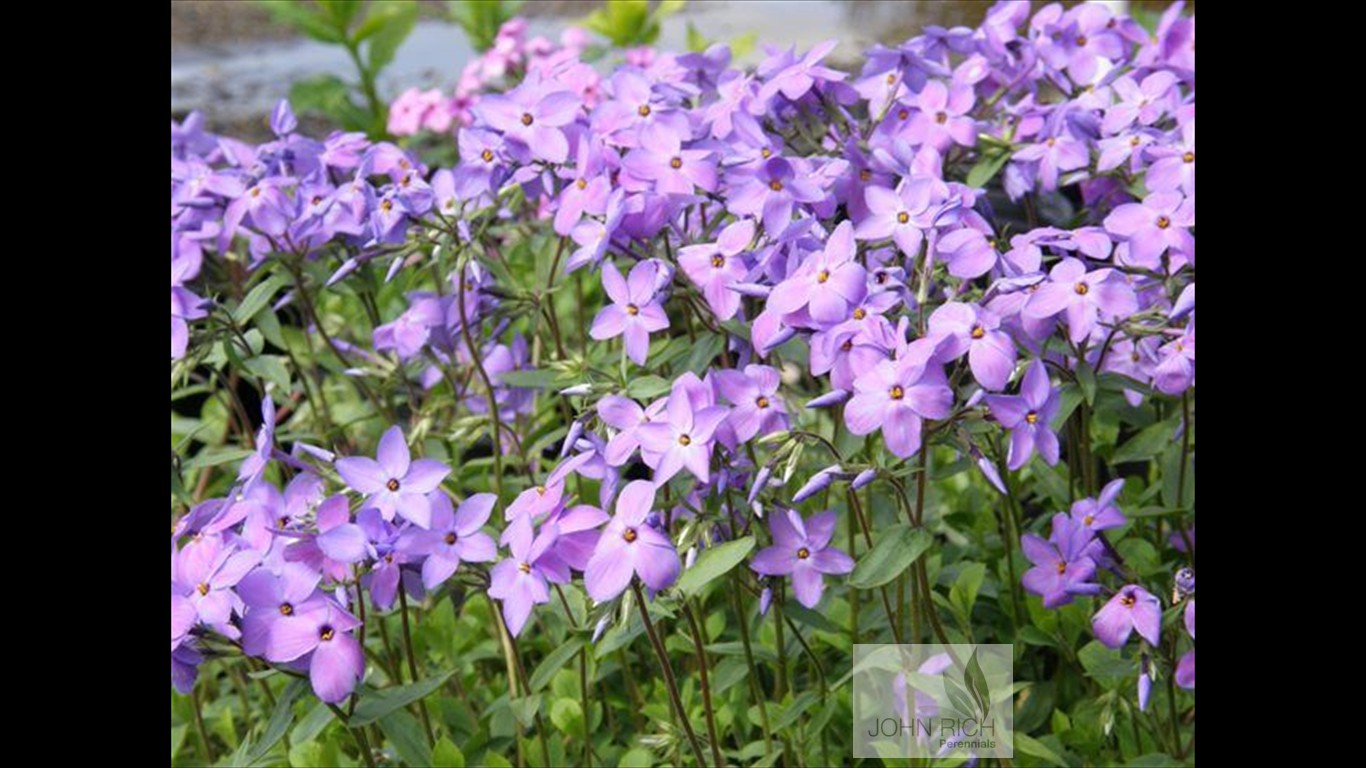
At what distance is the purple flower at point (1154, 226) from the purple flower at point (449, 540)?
0.69 meters

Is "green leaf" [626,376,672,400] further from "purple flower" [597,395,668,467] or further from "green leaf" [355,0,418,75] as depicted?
"green leaf" [355,0,418,75]

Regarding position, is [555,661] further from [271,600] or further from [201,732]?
[201,732]

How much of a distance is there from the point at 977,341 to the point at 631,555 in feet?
1.13

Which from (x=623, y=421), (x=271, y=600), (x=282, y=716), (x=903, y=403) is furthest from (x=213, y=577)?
(x=903, y=403)

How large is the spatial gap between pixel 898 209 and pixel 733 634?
2.07 feet

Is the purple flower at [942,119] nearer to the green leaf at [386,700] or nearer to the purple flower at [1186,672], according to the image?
the purple flower at [1186,672]

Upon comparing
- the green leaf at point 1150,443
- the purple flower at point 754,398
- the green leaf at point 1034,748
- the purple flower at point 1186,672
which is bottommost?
the green leaf at point 1034,748

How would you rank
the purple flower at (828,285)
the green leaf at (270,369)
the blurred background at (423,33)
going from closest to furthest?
the purple flower at (828,285) < the green leaf at (270,369) < the blurred background at (423,33)

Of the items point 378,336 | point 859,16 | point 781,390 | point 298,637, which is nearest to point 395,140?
point 859,16

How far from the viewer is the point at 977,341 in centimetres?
128

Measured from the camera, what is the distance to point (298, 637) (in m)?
1.25

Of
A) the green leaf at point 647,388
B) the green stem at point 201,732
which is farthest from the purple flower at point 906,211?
the green stem at point 201,732

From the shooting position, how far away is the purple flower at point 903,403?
4.10ft

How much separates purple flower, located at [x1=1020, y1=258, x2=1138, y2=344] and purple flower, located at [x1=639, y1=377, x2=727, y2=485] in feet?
1.04
